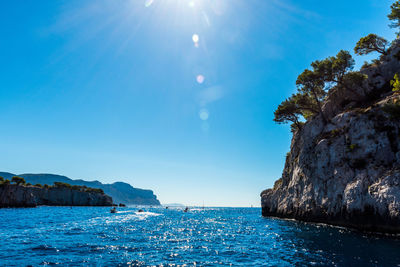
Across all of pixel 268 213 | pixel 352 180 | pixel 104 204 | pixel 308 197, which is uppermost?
pixel 352 180

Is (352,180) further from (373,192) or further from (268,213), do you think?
(268,213)

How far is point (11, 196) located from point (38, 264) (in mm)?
104851

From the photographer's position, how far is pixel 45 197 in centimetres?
12888

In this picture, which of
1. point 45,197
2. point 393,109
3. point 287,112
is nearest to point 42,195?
point 45,197

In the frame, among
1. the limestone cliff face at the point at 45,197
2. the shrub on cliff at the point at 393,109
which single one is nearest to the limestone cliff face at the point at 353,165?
the shrub on cliff at the point at 393,109

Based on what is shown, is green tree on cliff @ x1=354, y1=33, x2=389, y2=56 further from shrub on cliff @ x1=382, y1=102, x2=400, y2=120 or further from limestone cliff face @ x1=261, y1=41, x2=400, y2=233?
shrub on cliff @ x1=382, y1=102, x2=400, y2=120

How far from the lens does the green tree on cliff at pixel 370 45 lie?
4466cm

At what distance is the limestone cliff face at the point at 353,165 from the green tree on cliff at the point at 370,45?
6.94 feet

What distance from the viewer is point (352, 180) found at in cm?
3139

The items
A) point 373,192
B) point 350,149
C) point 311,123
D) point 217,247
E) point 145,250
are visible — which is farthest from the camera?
point 311,123

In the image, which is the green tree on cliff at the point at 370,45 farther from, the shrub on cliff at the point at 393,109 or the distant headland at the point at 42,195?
the distant headland at the point at 42,195

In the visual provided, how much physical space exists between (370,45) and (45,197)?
6375 inches

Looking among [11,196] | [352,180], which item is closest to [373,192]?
[352,180]

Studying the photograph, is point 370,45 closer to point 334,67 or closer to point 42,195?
point 334,67
